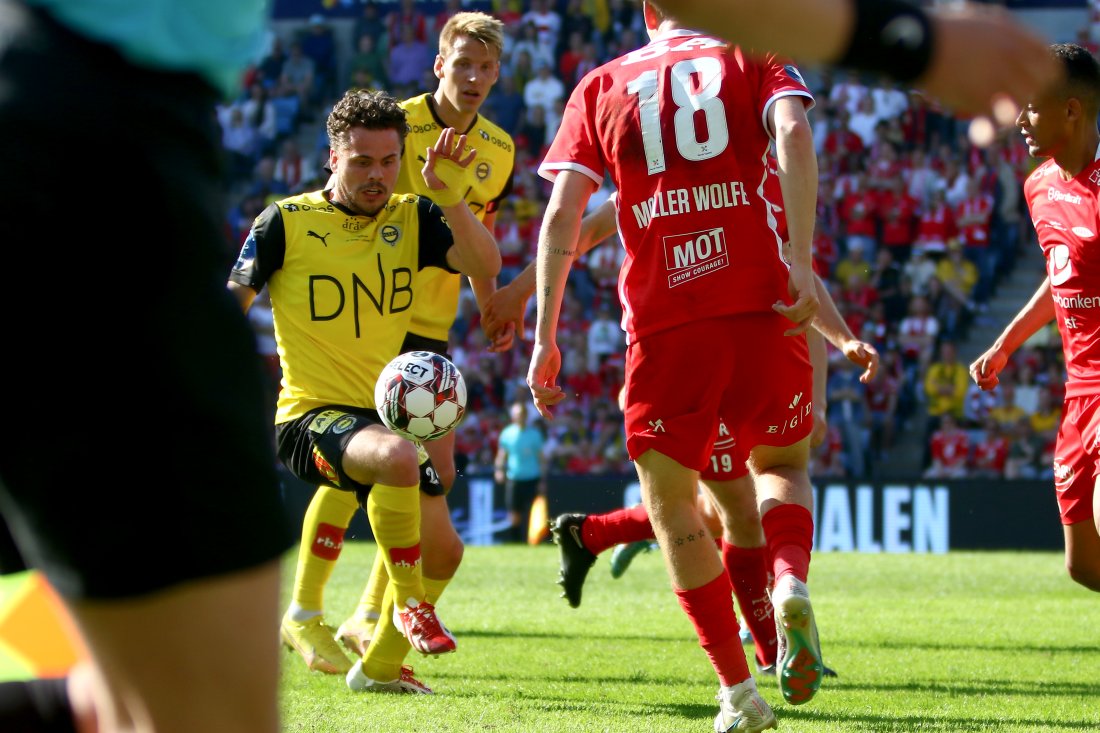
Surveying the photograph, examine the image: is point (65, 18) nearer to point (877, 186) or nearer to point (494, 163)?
point (494, 163)

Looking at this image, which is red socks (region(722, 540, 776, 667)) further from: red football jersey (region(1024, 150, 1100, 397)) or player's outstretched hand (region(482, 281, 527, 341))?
red football jersey (region(1024, 150, 1100, 397))

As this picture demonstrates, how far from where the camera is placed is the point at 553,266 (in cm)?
481

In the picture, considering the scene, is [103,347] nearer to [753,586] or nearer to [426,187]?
[753,586]

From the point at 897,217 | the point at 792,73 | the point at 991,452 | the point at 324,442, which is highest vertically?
the point at 792,73

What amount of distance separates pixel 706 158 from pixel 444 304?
8.51 ft

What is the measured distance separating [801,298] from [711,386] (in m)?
0.44

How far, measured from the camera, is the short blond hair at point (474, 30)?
724cm

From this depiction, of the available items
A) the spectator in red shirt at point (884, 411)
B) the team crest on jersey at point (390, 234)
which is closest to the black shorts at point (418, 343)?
the team crest on jersey at point (390, 234)

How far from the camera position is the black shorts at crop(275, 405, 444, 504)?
559 cm

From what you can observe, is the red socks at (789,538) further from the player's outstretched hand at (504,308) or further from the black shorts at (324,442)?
the black shorts at (324,442)

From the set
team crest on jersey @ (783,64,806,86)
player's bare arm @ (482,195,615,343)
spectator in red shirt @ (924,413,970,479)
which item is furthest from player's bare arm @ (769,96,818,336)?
spectator in red shirt @ (924,413,970,479)

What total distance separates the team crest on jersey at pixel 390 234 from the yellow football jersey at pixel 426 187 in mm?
474

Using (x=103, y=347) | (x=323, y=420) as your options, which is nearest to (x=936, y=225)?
(x=323, y=420)

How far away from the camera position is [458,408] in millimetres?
5719
